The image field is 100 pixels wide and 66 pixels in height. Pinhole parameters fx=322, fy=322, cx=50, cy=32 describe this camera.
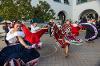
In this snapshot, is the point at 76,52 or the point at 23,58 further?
the point at 76,52

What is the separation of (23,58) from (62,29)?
236 inches

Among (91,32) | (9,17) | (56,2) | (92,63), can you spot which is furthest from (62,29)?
(56,2)

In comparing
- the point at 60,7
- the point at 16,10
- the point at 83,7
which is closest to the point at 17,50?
the point at 16,10

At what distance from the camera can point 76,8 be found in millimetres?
53562

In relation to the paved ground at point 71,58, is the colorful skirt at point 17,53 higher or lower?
higher

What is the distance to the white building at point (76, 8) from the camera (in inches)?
2013

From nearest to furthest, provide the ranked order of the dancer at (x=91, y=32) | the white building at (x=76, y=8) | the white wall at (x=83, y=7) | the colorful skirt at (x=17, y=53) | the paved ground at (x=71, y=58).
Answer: the colorful skirt at (x=17, y=53)
the paved ground at (x=71, y=58)
the dancer at (x=91, y=32)
the white building at (x=76, y=8)
the white wall at (x=83, y=7)

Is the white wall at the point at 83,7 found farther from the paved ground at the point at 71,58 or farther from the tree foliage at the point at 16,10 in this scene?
the paved ground at the point at 71,58

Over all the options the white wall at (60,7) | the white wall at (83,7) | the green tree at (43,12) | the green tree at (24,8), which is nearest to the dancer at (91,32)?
Answer: the green tree at (24,8)

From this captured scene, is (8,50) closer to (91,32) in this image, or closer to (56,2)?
(91,32)

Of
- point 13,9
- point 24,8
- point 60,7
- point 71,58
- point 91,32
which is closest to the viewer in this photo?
point 71,58

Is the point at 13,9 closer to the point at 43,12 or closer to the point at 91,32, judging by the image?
the point at 43,12

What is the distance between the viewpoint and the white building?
5112 cm

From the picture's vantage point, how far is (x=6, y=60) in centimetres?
820
